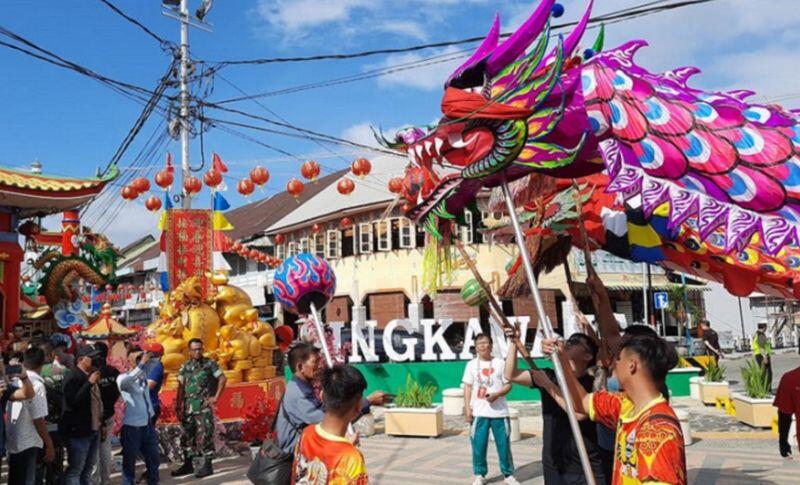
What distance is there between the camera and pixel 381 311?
2877 cm

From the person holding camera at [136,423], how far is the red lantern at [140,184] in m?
9.25

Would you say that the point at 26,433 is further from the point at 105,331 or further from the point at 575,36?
the point at 105,331

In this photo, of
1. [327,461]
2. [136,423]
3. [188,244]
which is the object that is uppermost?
[188,244]

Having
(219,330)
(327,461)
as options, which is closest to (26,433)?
(327,461)

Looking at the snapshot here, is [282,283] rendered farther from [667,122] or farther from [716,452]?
[716,452]

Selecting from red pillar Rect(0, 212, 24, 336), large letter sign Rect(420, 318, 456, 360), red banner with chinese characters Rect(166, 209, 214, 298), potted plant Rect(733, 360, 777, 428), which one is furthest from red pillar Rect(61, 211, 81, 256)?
potted plant Rect(733, 360, 777, 428)

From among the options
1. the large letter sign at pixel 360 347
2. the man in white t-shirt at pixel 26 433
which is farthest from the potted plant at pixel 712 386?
the man in white t-shirt at pixel 26 433

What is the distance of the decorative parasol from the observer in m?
16.8

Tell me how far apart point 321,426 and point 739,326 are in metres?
36.1

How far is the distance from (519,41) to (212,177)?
11.8m

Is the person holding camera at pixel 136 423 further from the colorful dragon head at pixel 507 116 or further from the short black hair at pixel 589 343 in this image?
the short black hair at pixel 589 343

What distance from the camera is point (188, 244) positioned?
12.6 m

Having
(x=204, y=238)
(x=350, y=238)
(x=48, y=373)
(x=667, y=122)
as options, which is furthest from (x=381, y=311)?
(x=667, y=122)

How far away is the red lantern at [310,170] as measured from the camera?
14.5m
